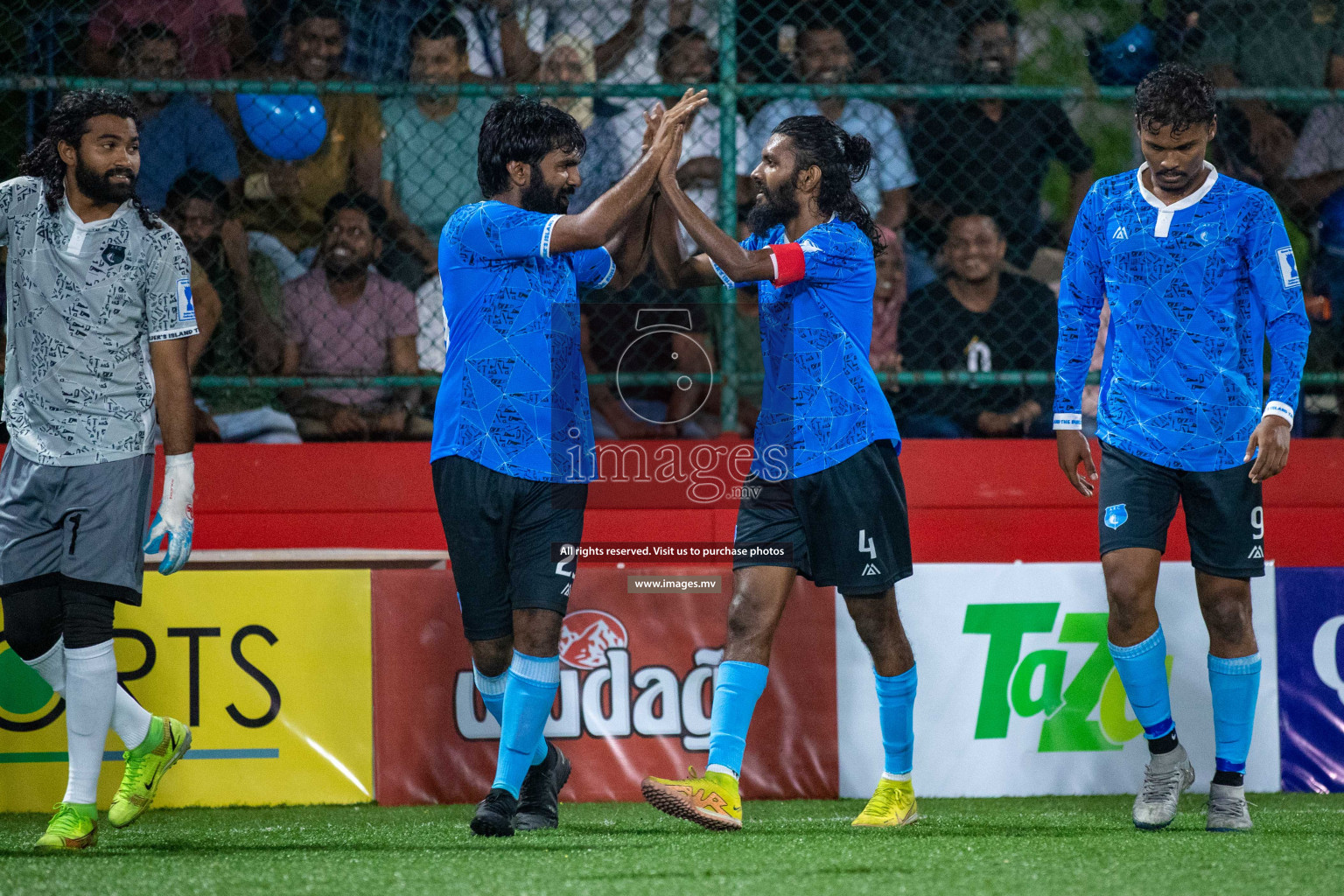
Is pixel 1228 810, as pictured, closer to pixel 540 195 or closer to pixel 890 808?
pixel 890 808

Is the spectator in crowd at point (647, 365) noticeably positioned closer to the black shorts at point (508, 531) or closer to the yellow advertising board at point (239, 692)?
the yellow advertising board at point (239, 692)

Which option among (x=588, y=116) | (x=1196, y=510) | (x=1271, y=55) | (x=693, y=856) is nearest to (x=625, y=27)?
(x=588, y=116)

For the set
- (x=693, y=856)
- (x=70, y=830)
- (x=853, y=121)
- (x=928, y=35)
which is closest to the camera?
(x=693, y=856)

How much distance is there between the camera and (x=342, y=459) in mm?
5289

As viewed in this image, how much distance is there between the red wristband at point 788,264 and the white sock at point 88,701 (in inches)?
73.8

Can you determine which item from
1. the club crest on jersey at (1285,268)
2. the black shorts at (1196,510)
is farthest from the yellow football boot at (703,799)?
the club crest on jersey at (1285,268)

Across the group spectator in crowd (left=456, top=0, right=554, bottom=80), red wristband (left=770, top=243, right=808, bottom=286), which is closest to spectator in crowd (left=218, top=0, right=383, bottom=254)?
spectator in crowd (left=456, top=0, right=554, bottom=80)

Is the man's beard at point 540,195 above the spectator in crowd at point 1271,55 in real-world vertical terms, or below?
below

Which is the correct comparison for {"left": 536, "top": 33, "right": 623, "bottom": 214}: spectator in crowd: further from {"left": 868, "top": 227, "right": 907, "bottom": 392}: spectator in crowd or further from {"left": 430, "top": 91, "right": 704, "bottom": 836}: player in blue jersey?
{"left": 430, "top": 91, "right": 704, "bottom": 836}: player in blue jersey

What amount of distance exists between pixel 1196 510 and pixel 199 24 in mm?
4144

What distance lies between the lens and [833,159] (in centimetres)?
377

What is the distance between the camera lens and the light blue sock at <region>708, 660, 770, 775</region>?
352 cm

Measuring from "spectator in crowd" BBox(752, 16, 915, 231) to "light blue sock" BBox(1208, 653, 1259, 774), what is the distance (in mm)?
2454

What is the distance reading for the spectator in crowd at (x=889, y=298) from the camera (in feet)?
18.2
